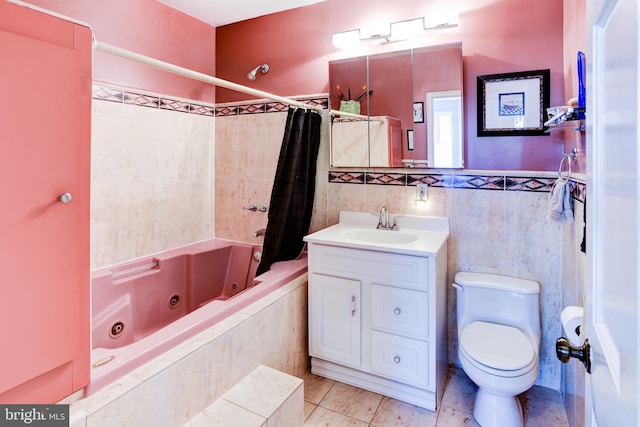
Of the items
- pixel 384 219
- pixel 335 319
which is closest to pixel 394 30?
pixel 384 219

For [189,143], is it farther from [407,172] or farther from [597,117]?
[597,117]

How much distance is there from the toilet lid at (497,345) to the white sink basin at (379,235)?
60 centimetres

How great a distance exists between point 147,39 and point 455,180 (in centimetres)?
223

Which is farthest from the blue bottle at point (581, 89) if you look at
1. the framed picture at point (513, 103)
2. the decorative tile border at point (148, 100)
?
the decorative tile border at point (148, 100)

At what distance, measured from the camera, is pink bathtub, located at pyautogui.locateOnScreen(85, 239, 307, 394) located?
4.54 ft

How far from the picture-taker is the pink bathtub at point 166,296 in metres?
1.38

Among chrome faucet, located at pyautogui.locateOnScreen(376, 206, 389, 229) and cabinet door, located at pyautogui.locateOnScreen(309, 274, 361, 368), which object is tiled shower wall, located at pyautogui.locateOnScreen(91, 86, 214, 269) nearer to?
cabinet door, located at pyautogui.locateOnScreen(309, 274, 361, 368)

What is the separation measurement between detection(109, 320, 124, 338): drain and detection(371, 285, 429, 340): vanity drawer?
1.45 m

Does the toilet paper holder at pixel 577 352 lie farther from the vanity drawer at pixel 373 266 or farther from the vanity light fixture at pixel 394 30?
the vanity light fixture at pixel 394 30

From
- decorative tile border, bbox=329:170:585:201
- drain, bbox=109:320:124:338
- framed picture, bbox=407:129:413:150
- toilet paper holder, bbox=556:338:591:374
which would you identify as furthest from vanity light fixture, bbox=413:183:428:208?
drain, bbox=109:320:124:338

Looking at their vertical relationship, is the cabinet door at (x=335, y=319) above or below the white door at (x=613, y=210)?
below

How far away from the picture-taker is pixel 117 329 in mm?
2115

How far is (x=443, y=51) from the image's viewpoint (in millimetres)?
2186

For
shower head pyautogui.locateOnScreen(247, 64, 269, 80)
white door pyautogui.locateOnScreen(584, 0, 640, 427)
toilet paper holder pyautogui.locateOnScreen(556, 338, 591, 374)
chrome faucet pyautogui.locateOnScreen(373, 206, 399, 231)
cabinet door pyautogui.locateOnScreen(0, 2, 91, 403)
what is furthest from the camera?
shower head pyautogui.locateOnScreen(247, 64, 269, 80)
